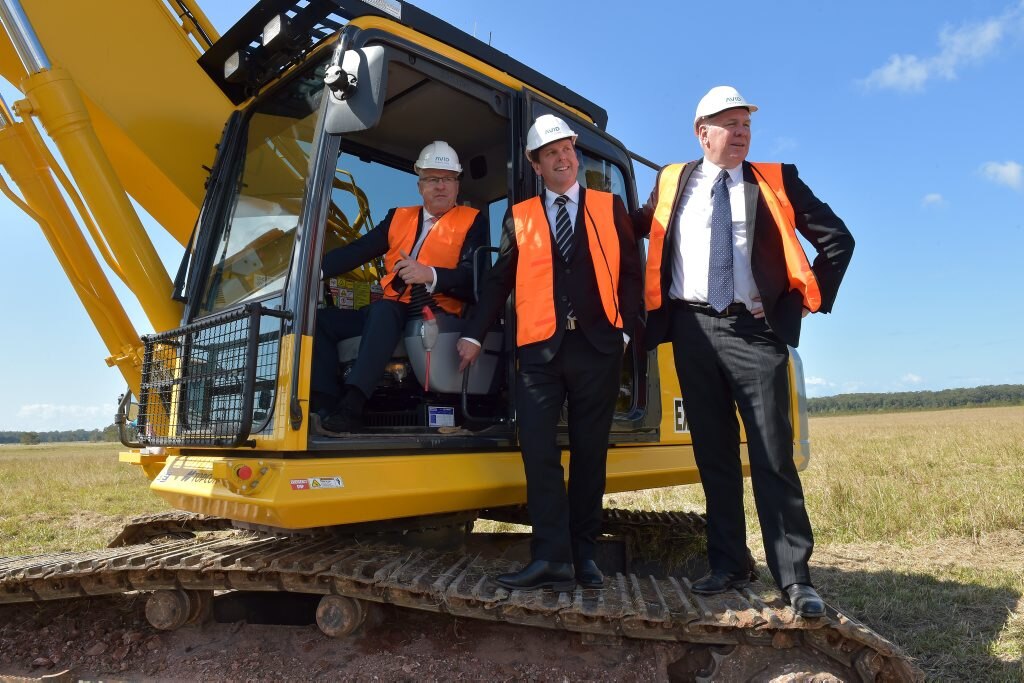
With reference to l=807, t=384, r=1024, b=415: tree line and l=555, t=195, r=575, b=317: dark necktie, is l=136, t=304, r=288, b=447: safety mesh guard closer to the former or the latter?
l=555, t=195, r=575, b=317: dark necktie

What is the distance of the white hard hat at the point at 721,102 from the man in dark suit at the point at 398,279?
1362 millimetres

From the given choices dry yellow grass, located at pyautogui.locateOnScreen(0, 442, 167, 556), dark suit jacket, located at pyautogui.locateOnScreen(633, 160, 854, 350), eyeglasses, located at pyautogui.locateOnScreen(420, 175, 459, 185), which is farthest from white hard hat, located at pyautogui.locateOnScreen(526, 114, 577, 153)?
dry yellow grass, located at pyautogui.locateOnScreen(0, 442, 167, 556)

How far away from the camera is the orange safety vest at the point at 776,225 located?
9.64 feet

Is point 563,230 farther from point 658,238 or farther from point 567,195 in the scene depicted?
point 658,238

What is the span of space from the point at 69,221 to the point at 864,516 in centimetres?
678

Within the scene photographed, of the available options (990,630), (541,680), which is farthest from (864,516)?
(541,680)

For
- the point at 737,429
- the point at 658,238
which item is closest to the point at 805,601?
the point at 737,429

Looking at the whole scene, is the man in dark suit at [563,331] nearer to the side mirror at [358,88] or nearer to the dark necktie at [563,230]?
the dark necktie at [563,230]

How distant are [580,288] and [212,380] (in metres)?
1.69

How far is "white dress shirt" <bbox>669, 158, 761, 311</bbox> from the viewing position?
309cm

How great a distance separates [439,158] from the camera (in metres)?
3.94

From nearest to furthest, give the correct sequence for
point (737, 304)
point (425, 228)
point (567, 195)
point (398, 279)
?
point (737, 304), point (567, 195), point (398, 279), point (425, 228)

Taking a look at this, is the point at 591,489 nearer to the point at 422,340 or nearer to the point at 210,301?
the point at 422,340

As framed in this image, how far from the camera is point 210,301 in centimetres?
386
